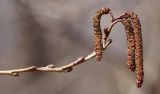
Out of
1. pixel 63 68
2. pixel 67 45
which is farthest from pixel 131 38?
pixel 67 45

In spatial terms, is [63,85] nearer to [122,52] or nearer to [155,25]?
[122,52]

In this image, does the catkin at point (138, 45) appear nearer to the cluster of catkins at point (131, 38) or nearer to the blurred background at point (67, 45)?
the cluster of catkins at point (131, 38)

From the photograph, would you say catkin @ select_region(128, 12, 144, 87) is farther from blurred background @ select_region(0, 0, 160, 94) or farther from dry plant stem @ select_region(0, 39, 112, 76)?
blurred background @ select_region(0, 0, 160, 94)

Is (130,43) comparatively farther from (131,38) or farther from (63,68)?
(63,68)

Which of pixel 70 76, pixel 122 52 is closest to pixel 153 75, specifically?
pixel 122 52

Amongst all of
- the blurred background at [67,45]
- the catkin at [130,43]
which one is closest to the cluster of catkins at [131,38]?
the catkin at [130,43]
